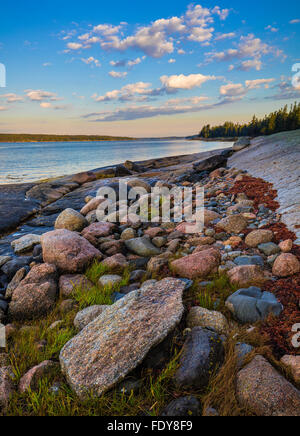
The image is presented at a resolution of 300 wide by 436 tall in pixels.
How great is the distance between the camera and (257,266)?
468 cm

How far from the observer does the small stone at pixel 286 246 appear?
5082 mm

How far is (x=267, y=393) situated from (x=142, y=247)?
459cm

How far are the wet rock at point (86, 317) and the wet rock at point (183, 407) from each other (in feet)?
5.73

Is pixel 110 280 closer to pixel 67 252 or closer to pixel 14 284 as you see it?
pixel 67 252

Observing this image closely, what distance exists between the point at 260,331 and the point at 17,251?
7510 mm

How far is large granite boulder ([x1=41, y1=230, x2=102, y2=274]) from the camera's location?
5683 millimetres

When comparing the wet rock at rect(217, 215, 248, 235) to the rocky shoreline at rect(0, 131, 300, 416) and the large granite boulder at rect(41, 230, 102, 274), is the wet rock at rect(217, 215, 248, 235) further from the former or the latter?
the large granite boulder at rect(41, 230, 102, 274)

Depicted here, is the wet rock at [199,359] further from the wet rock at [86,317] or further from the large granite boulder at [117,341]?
the wet rock at [86,317]

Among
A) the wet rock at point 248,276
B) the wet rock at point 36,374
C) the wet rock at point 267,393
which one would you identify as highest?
the wet rock at point 248,276

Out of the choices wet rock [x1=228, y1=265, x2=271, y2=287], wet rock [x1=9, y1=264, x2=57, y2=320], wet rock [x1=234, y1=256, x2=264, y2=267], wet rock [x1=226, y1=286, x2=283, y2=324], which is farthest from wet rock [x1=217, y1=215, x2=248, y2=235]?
wet rock [x1=9, y1=264, x2=57, y2=320]

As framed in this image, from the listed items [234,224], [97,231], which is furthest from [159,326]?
→ [97,231]

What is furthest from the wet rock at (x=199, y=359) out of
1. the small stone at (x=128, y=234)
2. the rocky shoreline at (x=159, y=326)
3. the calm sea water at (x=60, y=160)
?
the calm sea water at (x=60, y=160)

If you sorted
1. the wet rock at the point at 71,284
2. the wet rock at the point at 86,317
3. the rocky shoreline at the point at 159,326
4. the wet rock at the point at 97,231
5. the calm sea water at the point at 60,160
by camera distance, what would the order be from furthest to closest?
the calm sea water at the point at 60,160, the wet rock at the point at 97,231, the wet rock at the point at 71,284, the wet rock at the point at 86,317, the rocky shoreline at the point at 159,326

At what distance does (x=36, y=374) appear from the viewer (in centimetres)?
287
